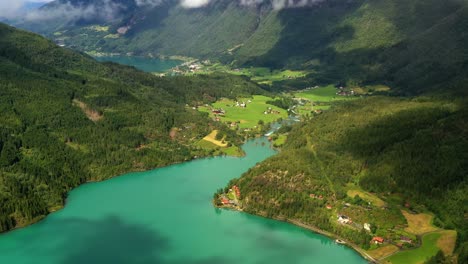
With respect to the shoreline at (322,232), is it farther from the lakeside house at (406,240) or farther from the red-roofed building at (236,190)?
the lakeside house at (406,240)

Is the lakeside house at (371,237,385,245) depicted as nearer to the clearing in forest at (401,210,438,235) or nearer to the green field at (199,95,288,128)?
the clearing in forest at (401,210,438,235)

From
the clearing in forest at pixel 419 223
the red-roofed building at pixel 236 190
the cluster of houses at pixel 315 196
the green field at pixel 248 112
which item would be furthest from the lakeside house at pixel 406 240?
the green field at pixel 248 112

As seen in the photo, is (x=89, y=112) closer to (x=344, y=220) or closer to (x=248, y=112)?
(x=248, y=112)

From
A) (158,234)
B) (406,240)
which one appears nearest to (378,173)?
(406,240)

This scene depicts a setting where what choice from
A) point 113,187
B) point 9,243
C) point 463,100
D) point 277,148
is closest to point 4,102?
point 113,187

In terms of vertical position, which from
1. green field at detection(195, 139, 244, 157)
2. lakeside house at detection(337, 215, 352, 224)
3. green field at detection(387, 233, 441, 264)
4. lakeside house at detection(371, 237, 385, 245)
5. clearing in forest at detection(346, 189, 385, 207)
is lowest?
green field at detection(387, 233, 441, 264)

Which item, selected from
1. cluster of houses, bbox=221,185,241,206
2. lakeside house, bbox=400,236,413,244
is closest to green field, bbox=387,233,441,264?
lakeside house, bbox=400,236,413,244
